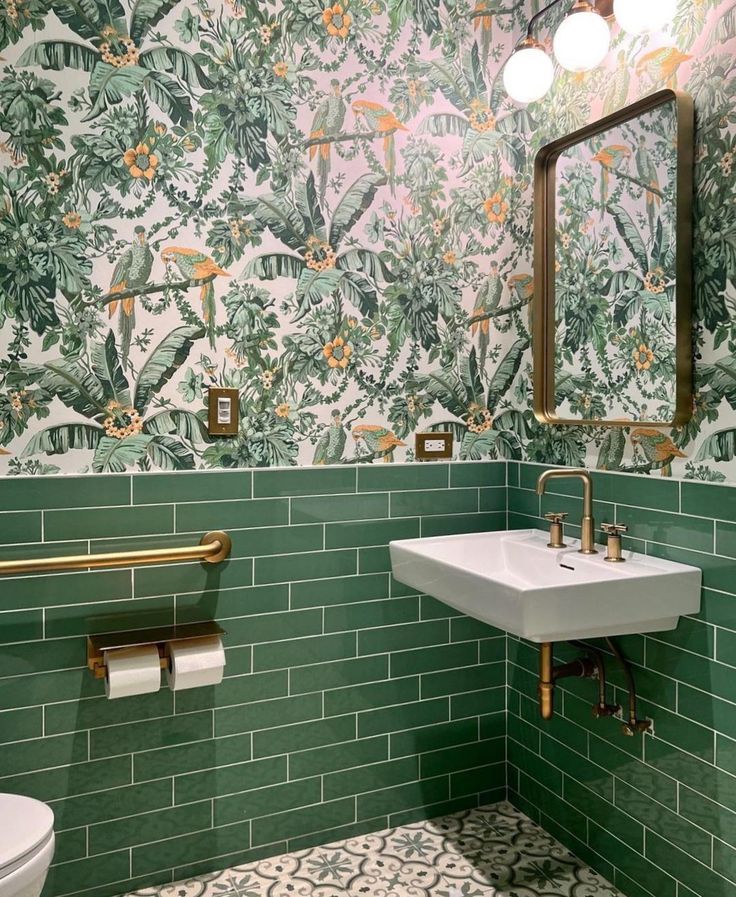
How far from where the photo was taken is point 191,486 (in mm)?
1978

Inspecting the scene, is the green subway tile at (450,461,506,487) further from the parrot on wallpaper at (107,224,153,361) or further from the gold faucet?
the parrot on wallpaper at (107,224,153,361)

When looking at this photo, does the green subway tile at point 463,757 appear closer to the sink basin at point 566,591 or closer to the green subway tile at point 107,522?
the sink basin at point 566,591

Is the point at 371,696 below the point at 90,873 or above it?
above

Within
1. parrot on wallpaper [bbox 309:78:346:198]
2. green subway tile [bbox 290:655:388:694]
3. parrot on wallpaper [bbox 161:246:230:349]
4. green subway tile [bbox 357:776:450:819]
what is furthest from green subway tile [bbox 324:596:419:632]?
parrot on wallpaper [bbox 309:78:346:198]

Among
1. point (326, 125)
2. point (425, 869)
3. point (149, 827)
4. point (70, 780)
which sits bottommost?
point (425, 869)

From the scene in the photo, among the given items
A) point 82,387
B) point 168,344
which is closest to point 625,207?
point 168,344

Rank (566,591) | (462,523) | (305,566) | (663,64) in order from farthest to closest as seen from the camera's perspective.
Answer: (462,523) < (305,566) < (663,64) < (566,591)

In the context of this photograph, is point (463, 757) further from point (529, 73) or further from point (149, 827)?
point (529, 73)

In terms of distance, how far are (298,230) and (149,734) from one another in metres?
1.47

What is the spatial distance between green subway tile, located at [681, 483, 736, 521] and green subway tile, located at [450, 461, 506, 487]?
72 centimetres

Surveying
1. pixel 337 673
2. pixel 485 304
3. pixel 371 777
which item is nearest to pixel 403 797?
pixel 371 777

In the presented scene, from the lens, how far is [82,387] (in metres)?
1.88

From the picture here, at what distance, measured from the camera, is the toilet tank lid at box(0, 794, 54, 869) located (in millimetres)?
1456

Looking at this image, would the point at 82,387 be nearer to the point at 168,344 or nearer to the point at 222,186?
the point at 168,344
